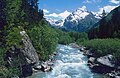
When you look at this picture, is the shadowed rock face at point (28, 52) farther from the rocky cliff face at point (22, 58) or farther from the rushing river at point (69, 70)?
the rushing river at point (69, 70)

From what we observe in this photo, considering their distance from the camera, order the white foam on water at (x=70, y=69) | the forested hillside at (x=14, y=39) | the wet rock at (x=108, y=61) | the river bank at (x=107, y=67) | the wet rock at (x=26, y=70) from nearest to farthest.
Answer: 1. the forested hillside at (x=14, y=39)
2. the wet rock at (x=26, y=70)
3. the white foam on water at (x=70, y=69)
4. the river bank at (x=107, y=67)
5. the wet rock at (x=108, y=61)

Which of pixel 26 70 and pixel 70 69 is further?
pixel 70 69

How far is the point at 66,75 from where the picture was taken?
231 feet

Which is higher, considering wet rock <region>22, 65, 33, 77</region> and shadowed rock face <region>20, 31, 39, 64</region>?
shadowed rock face <region>20, 31, 39, 64</region>

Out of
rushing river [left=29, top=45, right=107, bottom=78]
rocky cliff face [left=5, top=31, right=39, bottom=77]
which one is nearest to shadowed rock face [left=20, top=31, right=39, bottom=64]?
rocky cliff face [left=5, top=31, right=39, bottom=77]

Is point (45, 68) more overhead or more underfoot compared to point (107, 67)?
more overhead

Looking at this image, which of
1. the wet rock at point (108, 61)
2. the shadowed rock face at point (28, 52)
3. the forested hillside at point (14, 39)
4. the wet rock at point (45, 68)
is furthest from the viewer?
the wet rock at point (108, 61)

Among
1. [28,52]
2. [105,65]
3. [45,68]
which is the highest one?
[28,52]

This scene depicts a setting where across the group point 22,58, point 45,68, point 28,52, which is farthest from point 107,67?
point 22,58

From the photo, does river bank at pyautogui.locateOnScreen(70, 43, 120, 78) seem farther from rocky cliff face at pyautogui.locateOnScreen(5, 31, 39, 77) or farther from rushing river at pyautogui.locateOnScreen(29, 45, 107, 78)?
rocky cliff face at pyautogui.locateOnScreen(5, 31, 39, 77)

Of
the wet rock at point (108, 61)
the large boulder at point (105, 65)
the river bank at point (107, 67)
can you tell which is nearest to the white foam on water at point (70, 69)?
the river bank at point (107, 67)

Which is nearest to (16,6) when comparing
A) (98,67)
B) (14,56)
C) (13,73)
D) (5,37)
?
(5,37)

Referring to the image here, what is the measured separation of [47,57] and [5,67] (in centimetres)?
2395

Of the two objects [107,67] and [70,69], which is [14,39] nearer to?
[70,69]
